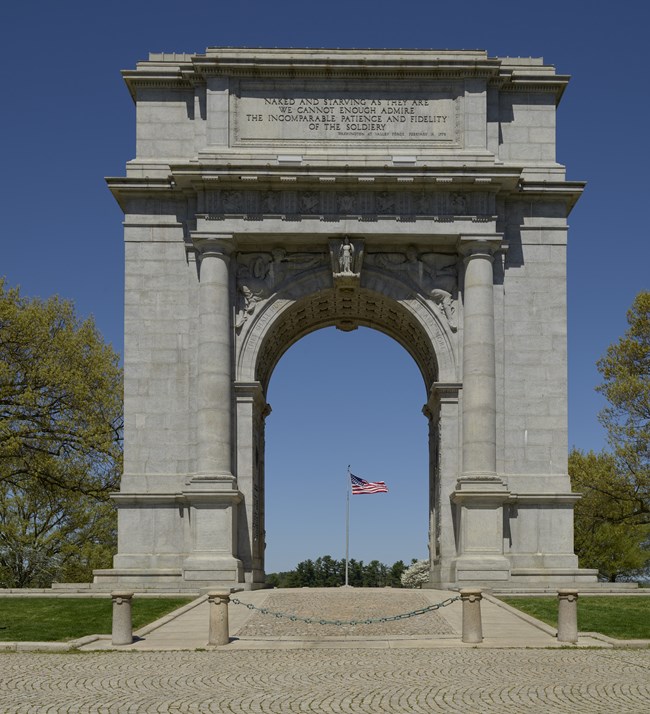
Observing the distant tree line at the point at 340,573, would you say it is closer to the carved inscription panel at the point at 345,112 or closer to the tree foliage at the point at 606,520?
the tree foliage at the point at 606,520

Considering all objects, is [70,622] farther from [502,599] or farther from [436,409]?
[436,409]

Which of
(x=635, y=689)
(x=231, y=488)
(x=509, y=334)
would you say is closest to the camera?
(x=635, y=689)

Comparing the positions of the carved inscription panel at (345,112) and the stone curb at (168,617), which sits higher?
the carved inscription panel at (345,112)

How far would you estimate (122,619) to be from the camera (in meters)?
24.6

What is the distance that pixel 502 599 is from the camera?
33.8m

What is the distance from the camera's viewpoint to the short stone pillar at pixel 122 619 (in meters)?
24.5

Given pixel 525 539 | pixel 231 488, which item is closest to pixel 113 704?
pixel 231 488


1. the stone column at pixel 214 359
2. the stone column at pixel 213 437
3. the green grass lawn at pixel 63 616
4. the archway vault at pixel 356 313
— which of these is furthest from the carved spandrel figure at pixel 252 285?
the green grass lawn at pixel 63 616

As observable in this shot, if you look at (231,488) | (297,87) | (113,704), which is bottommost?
(113,704)

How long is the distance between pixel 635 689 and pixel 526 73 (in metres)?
29.6

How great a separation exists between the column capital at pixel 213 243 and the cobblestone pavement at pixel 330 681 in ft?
64.5

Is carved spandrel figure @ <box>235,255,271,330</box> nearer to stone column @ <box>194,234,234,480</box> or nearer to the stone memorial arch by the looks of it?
the stone memorial arch

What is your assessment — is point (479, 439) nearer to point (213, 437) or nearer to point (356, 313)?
point (356, 313)

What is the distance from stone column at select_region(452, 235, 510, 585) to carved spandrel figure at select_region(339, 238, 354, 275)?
4.02m
